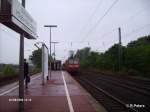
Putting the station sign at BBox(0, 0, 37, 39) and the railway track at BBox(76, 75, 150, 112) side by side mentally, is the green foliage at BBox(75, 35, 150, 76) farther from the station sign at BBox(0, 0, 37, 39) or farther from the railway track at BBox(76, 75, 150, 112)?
the station sign at BBox(0, 0, 37, 39)

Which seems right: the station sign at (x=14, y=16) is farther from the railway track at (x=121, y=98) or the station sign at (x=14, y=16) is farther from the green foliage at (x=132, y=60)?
the green foliage at (x=132, y=60)

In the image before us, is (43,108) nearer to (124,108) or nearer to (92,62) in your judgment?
(124,108)

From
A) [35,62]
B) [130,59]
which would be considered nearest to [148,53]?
[130,59]

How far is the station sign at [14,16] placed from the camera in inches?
320

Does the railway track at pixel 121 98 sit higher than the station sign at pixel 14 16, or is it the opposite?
the station sign at pixel 14 16

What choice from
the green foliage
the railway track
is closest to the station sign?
the railway track

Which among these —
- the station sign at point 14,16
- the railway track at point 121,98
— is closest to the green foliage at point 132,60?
the railway track at point 121,98

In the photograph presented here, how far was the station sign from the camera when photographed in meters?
8.12

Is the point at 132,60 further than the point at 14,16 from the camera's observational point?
Yes

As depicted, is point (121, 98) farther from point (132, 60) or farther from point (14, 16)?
point (132, 60)

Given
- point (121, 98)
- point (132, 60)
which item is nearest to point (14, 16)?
point (121, 98)

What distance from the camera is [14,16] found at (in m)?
8.38

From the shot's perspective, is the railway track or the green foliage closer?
the railway track

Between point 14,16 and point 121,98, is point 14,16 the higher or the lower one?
the higher one
